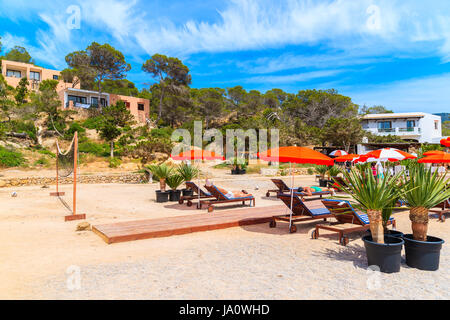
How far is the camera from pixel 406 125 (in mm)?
40750

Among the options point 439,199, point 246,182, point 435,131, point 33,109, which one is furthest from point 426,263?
point 435,131

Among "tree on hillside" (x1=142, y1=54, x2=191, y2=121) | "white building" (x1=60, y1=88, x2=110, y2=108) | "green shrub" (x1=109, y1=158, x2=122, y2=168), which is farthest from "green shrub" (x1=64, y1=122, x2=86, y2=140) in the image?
"tree on hillside" (x1=142, y1=54, x2=191, y2=121)

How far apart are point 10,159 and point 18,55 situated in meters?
44.9

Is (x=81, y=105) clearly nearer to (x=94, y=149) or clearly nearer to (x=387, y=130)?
(x=94, y=149)

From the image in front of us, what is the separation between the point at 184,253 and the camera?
4.67m

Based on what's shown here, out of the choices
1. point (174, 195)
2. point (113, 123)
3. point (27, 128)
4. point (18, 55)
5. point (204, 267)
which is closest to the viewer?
point (204, 267)

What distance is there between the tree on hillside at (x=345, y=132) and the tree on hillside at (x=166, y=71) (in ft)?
77.7

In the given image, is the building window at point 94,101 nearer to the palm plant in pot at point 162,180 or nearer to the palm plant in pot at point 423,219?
the palm plant in pot at point 162,180

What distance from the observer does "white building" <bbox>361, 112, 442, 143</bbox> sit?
39938 mm

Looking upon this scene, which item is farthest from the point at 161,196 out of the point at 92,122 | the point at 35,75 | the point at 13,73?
the point at 13,73

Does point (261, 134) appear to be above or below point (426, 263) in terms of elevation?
above
